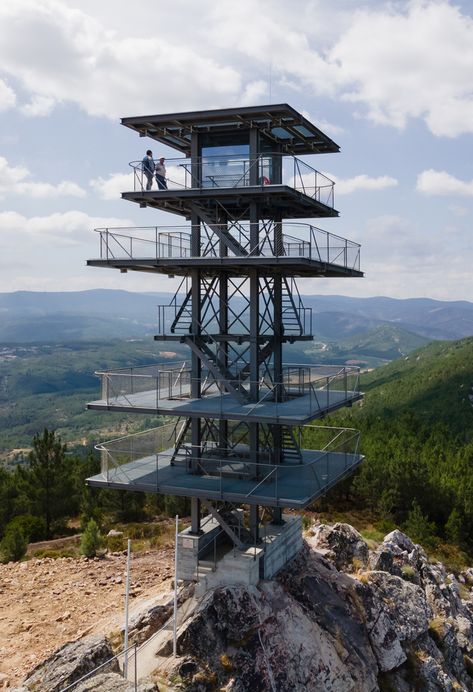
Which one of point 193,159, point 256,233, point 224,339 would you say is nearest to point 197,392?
point 224,339

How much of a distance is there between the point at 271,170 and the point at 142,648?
15932 mm

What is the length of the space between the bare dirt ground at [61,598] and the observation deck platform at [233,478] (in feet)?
14.0

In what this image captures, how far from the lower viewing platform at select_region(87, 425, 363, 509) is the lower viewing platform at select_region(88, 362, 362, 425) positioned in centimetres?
157

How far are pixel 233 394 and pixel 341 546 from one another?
29.4 feet

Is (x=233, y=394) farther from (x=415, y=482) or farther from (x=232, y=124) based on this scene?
(x=415, y=482)

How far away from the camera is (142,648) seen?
17891 millimetres

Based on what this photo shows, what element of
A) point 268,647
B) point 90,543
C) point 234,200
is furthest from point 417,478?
point 234,200

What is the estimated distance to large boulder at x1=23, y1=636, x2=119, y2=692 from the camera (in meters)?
16.2

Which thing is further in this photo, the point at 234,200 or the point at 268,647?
the point at 234,200

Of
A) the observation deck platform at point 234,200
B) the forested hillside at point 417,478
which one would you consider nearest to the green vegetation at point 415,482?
the forested hillside at point 417,478

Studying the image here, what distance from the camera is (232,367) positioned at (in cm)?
2284

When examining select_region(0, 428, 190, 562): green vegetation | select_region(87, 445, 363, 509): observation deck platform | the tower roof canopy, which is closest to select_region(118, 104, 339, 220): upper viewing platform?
the tower roof canopy

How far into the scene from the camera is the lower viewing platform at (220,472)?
1895cm

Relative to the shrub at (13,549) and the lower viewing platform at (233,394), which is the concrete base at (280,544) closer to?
the lower viewing platform at (233,394)
